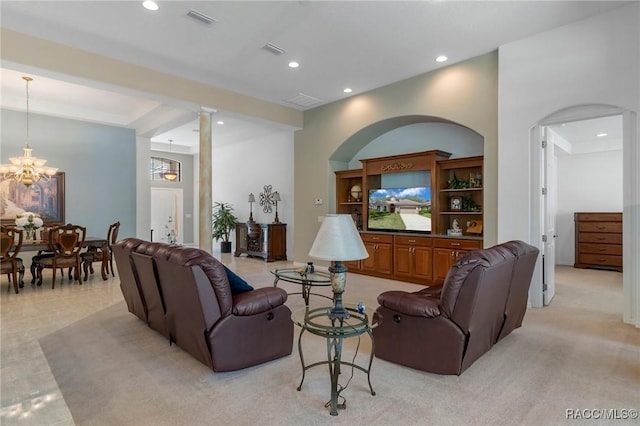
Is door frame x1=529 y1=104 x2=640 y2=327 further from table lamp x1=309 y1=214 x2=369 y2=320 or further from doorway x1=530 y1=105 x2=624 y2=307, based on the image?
table lamp x1=309 y1=214 x2=369 y2=320

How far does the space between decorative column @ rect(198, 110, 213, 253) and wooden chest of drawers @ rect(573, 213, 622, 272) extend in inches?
316

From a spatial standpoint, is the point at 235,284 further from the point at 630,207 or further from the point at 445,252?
the point at 630,207

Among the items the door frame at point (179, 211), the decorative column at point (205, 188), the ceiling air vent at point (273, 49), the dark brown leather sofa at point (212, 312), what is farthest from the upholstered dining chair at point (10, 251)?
the door frame at point (179, 211)

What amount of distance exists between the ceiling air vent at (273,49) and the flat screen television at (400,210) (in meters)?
3.24

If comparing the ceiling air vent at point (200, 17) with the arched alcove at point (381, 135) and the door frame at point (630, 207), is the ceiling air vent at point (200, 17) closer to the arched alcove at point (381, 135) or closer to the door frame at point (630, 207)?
the arched alcove at point (381, 135)

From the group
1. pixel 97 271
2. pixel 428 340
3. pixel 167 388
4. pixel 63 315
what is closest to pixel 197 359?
pixel 167 388

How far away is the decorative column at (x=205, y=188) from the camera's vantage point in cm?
629

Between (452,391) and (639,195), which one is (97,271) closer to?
→ (452,391)

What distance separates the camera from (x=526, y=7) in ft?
12.9

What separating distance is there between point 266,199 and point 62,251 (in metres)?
4.83

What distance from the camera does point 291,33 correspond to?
4.50 m

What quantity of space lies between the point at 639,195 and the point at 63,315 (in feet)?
22.3

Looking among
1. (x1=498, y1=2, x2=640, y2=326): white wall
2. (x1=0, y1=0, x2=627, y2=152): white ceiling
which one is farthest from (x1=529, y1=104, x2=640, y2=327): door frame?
(x1=0, y1=0, x2=627, y2=152): white ceiling

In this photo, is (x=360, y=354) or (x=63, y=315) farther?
(x=63, y=315)
